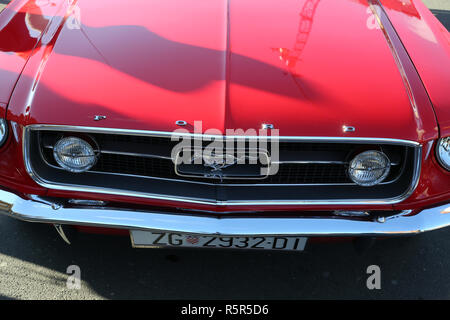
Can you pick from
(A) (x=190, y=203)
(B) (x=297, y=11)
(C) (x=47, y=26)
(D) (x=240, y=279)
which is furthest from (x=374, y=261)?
(C) (x=47, y=26)

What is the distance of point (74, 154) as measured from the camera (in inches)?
84.0

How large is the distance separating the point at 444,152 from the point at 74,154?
1.69 m

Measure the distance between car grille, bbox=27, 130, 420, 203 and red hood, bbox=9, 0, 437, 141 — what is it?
121 millimetres

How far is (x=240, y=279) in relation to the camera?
2.66 metres

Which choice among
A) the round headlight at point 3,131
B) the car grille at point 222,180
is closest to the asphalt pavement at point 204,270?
the car grille at point 222,180

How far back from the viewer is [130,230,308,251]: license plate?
2.19m

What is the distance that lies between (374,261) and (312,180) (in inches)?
35.0

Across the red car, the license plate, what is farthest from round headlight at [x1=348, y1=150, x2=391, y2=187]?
the license plate

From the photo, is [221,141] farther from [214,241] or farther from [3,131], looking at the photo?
[3,131]

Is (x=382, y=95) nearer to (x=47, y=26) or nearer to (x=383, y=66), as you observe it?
(x=383, y=66)

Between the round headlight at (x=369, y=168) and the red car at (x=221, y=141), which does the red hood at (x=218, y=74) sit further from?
the round headlight at (x=369, y=168)

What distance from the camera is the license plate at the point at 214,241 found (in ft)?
7.17

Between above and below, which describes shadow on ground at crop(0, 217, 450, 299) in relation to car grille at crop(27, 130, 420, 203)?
below

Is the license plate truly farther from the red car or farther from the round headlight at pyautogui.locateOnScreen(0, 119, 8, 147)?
the round headlight at pyautogui.locateOnScreen(0, 119, 8, 147)
